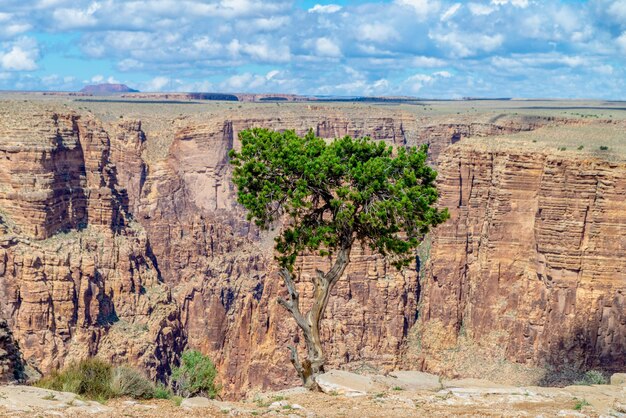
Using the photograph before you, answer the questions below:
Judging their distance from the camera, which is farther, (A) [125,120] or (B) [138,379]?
(A) [125,120]

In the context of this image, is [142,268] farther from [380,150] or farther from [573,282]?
[380,150]

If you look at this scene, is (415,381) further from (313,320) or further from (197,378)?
(197,378)

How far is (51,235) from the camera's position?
2840 inches

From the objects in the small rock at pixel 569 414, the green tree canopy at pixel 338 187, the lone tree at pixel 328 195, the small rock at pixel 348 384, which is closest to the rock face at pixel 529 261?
the lone tree at pixel 328 195

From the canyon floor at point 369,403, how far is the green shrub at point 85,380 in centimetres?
71

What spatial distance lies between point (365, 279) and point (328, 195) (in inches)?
1412

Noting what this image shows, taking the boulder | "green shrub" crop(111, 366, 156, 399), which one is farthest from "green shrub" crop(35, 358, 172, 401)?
the boulder

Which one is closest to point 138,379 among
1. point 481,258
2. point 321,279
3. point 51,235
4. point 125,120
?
point 321,279

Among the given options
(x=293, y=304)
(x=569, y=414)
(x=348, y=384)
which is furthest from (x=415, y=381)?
(x=569, y=414)

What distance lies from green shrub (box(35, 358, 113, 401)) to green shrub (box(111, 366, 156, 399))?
202 millimetres

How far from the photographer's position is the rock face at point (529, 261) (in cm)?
5541

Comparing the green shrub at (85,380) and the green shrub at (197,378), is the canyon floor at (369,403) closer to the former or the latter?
the green shrub at (85,380)

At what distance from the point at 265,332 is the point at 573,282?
2433 cm

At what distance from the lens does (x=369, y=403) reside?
2541 centimetres
